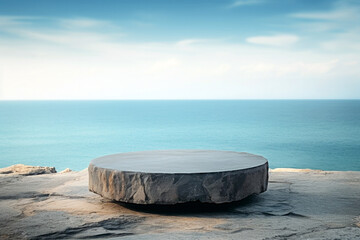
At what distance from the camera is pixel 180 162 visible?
4016 millimetres

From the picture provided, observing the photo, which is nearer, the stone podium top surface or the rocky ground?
the rocky ground

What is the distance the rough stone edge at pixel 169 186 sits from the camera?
3.38 meters

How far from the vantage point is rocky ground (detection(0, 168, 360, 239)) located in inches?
113

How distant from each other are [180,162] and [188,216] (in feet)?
2.51

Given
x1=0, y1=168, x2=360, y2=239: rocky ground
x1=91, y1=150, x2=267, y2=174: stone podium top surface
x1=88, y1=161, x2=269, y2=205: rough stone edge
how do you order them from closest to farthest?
x1=0, y1=168, x2=360, y2=239: rocky ground → x1=88, y1=161, x2=269, y2=205: rough stone edge → x1=91, y1=150, x2=267, y2=174: stone podium top surface

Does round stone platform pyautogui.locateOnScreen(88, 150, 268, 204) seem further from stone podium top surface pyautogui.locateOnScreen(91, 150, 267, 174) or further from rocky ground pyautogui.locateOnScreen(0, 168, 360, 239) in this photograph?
rocky ground pyautogui.locateOnScreen(0, 168, 360, 239)

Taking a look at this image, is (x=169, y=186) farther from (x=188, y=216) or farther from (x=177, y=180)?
(x=188, y=216)

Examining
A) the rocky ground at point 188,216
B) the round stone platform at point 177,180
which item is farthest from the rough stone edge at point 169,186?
the rocky ground at point 188,216

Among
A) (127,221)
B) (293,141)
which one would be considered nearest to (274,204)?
(127,221)

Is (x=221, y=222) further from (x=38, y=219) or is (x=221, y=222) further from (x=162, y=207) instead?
(x=38, y=219)

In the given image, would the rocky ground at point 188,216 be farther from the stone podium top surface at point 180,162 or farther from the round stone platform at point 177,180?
the stone podium top surface at point 180,162

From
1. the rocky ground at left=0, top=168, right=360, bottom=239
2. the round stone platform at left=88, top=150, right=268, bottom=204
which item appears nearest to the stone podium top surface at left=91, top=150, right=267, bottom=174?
the round stone platform at left=88, top=150, right=268, bottom=204

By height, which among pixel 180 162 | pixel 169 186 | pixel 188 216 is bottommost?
pixel 188 216

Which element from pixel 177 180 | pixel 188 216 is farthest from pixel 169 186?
pixel 188 216
